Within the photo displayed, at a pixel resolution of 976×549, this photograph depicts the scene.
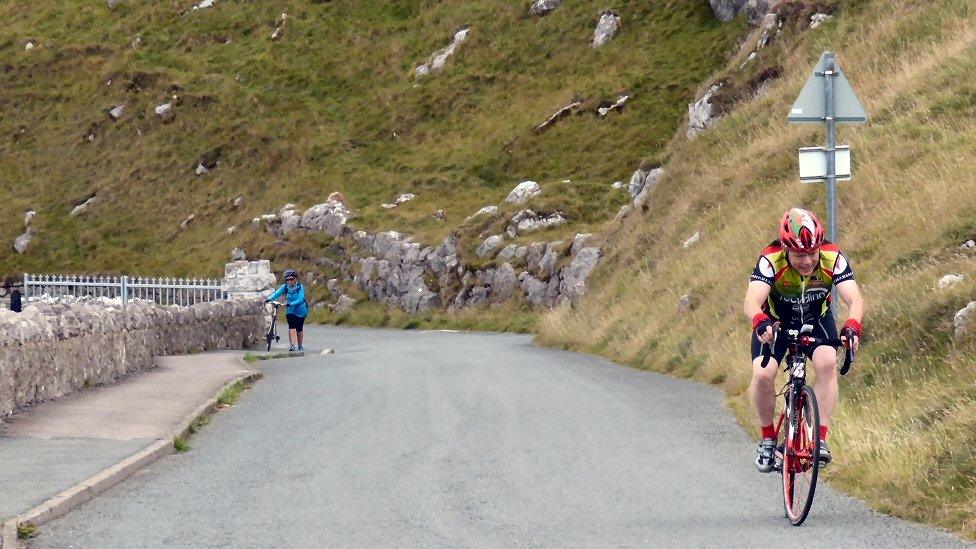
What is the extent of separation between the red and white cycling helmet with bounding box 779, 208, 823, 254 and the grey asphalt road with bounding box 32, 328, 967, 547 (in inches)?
69.4

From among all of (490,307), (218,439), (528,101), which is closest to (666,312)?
(218,439)

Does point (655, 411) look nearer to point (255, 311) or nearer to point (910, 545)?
point (910, 545)

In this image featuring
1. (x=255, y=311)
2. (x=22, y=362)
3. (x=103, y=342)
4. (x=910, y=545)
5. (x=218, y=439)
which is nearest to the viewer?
(x=910, y=545)

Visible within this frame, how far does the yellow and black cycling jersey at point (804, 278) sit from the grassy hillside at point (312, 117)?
3434 cm

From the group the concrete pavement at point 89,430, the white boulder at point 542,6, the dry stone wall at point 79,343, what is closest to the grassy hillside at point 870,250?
the concrete pavement at point 89,430

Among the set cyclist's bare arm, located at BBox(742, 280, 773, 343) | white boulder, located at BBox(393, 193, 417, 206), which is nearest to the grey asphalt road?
cyclist's bare arm, located at BBox(742, 280, 773, 343)

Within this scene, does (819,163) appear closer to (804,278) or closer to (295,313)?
(804,278)

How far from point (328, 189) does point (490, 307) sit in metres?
15.7

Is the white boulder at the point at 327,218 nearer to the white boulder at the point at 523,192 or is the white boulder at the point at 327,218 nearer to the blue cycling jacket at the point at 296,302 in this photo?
the white boulder at the point at 523,192

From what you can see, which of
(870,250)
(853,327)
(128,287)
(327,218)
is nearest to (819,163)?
(853,327)

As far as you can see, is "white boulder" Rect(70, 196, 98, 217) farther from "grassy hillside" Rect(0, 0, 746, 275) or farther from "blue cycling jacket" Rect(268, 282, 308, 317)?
"blue cycling jacket" Rect(268, 282, 308, 317)

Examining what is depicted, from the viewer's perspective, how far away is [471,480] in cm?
1113

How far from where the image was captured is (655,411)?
16000 millimetres

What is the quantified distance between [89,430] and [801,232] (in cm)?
802
